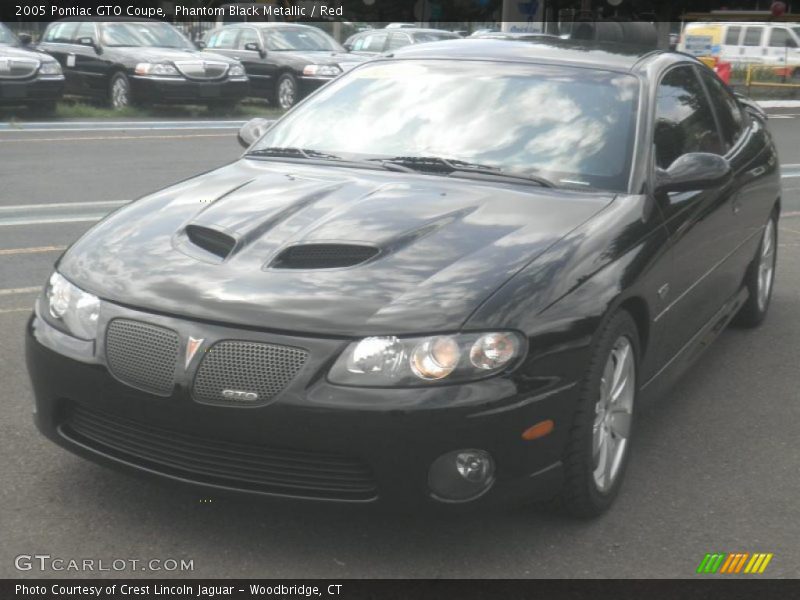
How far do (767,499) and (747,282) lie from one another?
2423mm

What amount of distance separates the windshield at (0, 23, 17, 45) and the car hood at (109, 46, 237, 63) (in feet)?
6.11

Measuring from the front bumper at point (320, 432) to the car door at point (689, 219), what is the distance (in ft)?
3.94

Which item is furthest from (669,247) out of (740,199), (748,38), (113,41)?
(748,38)

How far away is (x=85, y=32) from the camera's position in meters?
21.8

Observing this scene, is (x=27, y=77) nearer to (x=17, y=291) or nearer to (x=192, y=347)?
(x=17, y=291)

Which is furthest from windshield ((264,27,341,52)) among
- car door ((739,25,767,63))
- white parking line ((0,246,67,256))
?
car door ((739,25,767,63))

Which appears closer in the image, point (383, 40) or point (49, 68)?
point (49, 68)

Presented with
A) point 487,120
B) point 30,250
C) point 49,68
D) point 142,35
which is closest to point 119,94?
point 142,35

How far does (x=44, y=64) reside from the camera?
19.2 metres

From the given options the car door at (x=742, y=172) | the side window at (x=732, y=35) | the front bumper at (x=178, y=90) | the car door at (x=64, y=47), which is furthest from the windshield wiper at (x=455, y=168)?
the side window at (x=732, y=35)

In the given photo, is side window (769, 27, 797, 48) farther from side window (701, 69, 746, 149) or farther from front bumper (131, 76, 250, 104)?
side window (701, 69, 746, 149)

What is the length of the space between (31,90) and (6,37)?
1.29 m

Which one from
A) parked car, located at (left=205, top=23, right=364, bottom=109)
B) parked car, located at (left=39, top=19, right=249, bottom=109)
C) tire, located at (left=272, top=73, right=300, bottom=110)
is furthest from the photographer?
tire, located at (left=272, top=73, right=300, bottom=110)

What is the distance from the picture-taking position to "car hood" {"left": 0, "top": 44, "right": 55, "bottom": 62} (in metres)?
19.0
